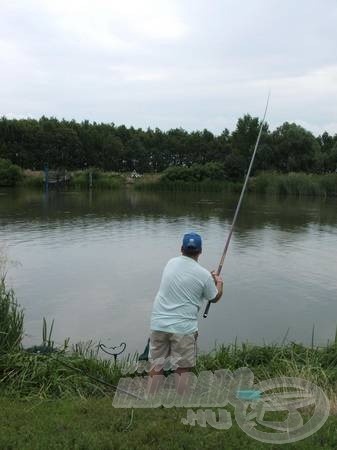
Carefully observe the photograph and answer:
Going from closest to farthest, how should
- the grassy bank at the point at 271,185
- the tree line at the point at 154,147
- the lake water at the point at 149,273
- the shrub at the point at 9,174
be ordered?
the lake water at the point at 149,273 < the grassy bank at the point at 271,185 < the shrub at the point at 9,174 < the tree line at the point at 154,147

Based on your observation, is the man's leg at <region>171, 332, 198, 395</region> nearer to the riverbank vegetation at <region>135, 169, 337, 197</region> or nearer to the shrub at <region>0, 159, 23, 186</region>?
the riverbank vegetation at <region>135, 169, 337, 197</region>

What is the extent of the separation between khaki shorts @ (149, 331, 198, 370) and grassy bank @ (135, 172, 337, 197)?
157 ft

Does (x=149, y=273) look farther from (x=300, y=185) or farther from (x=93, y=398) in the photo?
(x=300, y=185)

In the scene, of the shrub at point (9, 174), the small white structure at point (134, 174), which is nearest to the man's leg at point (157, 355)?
the shrub at point (9, 174)

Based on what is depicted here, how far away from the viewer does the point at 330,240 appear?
22.9 metres

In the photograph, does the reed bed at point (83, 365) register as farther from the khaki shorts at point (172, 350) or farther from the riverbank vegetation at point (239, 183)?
the riverbank vegetation at point (239, 183)

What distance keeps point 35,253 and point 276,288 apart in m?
8.38

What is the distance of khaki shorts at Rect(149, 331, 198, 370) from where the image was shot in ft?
16.4

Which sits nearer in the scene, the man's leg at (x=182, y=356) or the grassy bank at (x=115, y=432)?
the grassy bank at (x=115, y=432)

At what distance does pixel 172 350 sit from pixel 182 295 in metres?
0.54

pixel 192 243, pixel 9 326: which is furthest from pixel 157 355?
pixel 9 326

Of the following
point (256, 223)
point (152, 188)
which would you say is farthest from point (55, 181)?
point (256, 223)

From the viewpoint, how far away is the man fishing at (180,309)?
4996 mm

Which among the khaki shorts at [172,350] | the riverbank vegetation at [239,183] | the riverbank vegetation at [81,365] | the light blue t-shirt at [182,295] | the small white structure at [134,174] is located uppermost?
the light blue t-shirt at [182,295]
